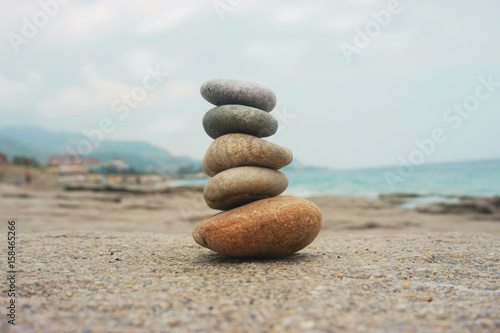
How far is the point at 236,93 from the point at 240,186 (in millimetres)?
2067

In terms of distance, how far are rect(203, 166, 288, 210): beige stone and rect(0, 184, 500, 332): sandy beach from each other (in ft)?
4.18

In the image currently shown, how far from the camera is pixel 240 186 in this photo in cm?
650

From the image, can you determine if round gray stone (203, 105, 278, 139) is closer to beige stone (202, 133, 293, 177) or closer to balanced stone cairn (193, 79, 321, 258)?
balanced stone cairn (193, 79, 321, 258)

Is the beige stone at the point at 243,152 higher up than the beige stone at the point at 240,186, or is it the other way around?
the beige stone at the point at 243,152

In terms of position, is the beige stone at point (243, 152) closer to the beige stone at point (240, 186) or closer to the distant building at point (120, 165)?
the beige stone at point (240, 186)

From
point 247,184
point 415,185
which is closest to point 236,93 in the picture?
point 247,184

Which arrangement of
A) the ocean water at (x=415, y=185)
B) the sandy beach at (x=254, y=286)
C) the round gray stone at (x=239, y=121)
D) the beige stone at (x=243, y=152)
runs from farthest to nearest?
the ocean water at (x=415, y=185) < the round gray stone at (x=239, y=121) < the beige stone at (x=243, y=152) < the sandy beach at (x=254, y=286)

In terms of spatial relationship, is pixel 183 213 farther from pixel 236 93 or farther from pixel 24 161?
pixel 24 161

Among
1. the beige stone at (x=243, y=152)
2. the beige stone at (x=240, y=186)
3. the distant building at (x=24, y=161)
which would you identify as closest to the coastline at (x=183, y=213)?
the beige stone at (x=240, y=186)

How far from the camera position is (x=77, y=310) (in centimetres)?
390

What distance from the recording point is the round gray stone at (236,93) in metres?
7.04

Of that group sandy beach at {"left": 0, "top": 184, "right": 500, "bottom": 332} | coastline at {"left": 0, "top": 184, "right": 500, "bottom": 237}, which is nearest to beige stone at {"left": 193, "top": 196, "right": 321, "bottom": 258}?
sandy beach at {"left": 0, "top": 184, "right": 500, "bottom": 332}

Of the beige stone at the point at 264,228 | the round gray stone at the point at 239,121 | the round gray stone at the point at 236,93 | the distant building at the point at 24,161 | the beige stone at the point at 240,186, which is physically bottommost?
the beige stone at the point at 264,228

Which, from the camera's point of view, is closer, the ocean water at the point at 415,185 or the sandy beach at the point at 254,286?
the sandy beach at the point at 254,286
